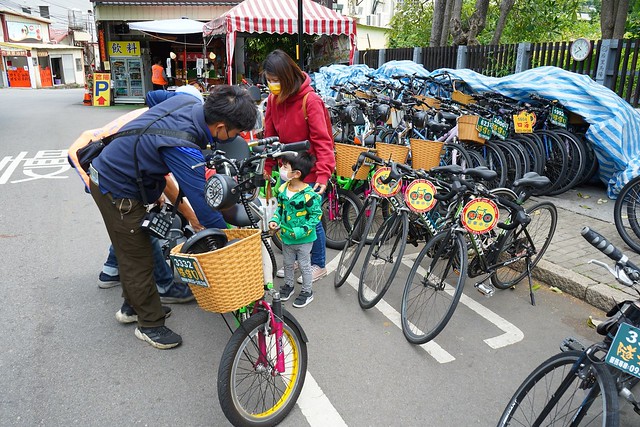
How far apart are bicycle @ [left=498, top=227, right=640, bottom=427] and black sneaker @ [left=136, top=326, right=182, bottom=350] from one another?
2.15 metres

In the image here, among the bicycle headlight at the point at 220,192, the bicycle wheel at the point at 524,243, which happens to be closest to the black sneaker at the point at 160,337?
the bicycle headlight at the point at 220,192

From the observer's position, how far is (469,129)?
18.6 feet

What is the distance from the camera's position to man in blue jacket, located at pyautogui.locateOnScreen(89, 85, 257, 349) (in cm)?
257

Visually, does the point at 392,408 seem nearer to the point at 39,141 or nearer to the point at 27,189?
the point at 27,189

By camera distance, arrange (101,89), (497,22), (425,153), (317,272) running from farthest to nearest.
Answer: (101,89), (497,22), (425,153), (317,272)

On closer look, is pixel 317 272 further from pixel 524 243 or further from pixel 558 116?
pixel 558 116

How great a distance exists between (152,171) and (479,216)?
7.30 feet

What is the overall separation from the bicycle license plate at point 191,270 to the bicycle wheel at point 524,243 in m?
2.58

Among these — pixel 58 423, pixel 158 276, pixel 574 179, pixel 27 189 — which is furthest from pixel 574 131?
pixel 27 189

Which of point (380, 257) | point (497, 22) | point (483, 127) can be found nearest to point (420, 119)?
point (483, 127)

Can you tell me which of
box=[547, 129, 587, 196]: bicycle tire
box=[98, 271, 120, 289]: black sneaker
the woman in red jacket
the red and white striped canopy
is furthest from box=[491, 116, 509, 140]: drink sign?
the red and white striped canopy

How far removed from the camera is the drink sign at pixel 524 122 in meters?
5.96

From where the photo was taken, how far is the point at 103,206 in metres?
2.96

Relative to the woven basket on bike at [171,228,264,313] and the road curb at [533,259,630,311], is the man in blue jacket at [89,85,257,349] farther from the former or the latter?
the road curb at [533,259,630,311]
